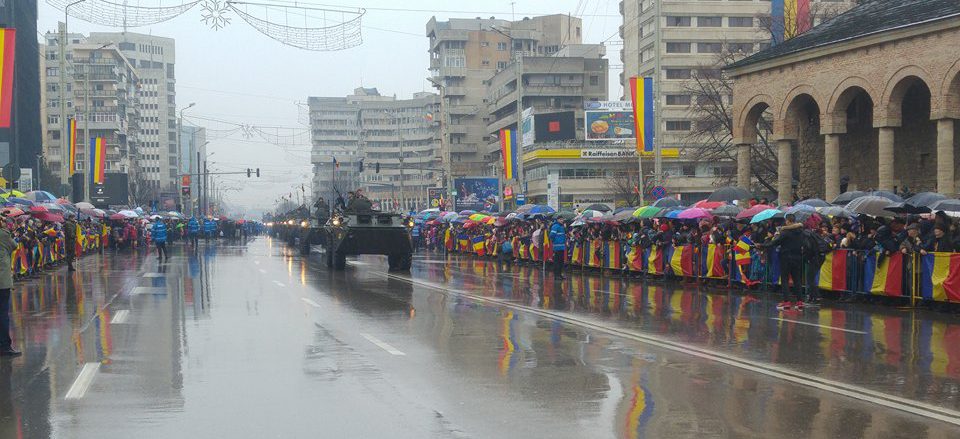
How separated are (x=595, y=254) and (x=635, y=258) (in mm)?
3071

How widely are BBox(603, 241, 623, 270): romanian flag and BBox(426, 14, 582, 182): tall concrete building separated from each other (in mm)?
106751

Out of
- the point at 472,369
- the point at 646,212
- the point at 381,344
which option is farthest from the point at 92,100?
the point at 472,369

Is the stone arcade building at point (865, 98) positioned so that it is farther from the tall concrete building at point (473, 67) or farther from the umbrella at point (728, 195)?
the tall concrete building at point (473, 67)

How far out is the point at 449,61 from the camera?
146 metres

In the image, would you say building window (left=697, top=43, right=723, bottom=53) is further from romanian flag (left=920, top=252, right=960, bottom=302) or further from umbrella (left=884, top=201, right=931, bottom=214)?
romanian flag (left=920, top=252, right=960, bottom=302)

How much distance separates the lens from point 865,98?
Answer: 135ft

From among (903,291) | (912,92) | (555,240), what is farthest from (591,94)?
(903,291)

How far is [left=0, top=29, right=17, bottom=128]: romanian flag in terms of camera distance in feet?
92.6

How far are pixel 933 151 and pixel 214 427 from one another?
115ft

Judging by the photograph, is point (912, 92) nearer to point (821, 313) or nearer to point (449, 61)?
point (821, 313)

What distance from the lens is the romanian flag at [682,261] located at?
87.0 feet

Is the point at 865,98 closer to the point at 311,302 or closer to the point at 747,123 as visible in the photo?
the point at 747,123

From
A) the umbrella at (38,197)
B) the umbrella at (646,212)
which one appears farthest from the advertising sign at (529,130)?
the umbrella at (646,212)

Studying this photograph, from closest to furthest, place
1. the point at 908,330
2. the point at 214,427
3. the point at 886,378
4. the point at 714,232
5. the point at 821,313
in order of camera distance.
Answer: the point at 214,427 → the point at 886,378 → the point at 908,330 → the point at 821,313 → the point at 714,232
